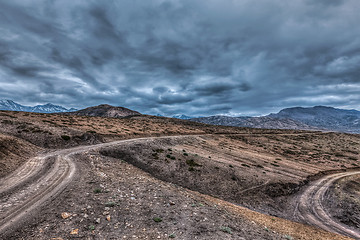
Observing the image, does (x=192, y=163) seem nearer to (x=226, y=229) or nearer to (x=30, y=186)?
(x=226, y=229)

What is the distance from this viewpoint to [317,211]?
21.6m

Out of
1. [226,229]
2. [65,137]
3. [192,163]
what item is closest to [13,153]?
[65,137]

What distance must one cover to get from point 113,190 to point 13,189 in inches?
306

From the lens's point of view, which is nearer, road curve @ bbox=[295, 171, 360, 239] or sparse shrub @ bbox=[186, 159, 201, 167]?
road curve @ bbox=[295, 171, 360, 239]

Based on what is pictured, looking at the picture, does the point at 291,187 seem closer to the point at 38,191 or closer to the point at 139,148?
the point at 139,148

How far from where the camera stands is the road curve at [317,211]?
18295 millimetres

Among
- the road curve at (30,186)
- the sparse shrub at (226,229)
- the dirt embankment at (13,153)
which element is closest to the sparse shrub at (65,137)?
the dirt embankment at (13,153)

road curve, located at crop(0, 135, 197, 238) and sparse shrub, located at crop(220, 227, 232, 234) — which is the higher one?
road curve, located at crop(0, 135, 197, 238)

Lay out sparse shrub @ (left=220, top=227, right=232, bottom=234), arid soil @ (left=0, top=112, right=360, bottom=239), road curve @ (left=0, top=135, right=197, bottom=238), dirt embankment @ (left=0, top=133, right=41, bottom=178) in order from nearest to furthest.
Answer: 1. road curve @ (left=0, top=135, right=197, bottom=238)
2. arid soil @ (left=0, top=112, right=360, bottom=239)
3. sparse shrub @ (left=220, top=227, right=232, bottom=234)
4. dirt embankment @ (left=0, top=133, right=41, bottom=178)

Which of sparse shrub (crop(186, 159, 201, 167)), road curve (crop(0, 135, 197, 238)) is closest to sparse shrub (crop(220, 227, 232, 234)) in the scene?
road curve (crop(0, 135, 197, 238))

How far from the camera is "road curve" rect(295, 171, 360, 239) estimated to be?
18.3 meters

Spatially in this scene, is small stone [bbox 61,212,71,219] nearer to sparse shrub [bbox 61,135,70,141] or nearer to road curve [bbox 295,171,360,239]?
sparse shrub [bbox 61,135,70,141]

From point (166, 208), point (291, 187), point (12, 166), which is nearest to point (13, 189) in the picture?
point (12, 166)

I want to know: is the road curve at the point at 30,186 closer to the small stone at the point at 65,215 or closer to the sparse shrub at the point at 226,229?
the small stone at the point at 65,215
